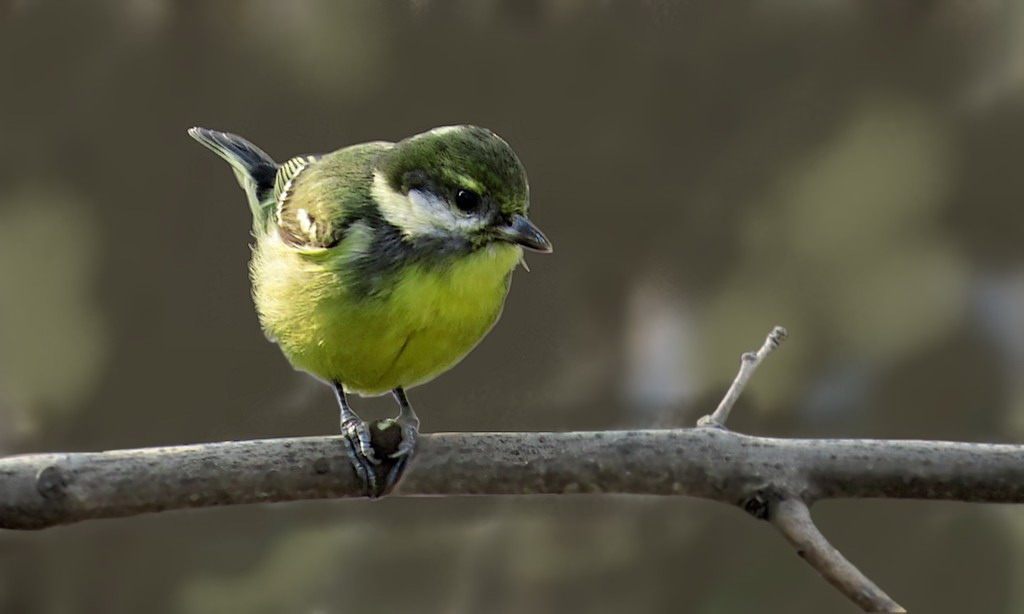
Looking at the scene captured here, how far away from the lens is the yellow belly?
1179 millimetres

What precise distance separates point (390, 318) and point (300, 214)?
9.3 inches

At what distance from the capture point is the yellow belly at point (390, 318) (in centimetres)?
118

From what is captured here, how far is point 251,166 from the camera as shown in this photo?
1487 millimetres

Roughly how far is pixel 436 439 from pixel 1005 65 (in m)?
1.02

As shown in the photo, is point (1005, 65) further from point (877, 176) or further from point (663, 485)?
point (663, 485)

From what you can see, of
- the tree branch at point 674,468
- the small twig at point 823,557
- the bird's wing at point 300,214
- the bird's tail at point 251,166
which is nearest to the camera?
the small twig at point 823,557

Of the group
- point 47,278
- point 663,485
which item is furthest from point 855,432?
point 47,278

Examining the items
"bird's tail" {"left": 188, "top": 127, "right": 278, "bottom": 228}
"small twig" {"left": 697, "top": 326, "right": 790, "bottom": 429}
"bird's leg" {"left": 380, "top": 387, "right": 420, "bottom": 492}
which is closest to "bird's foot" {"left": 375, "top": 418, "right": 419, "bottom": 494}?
"bird's leg" {"left": 380, "top": 387, "right": 420, "bottom": 492}

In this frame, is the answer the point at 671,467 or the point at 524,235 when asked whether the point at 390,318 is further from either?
the point at 671,467

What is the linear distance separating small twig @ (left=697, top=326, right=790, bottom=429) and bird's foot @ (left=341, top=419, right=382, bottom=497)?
1.10 ft

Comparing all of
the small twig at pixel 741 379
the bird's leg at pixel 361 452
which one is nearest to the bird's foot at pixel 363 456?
the bird's leg at pixel 361 452

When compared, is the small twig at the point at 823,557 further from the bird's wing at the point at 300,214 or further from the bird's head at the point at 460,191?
the bird's wing at the point at 300,214

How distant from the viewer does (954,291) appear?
5.01 feet

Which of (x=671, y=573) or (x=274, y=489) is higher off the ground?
(x=274, y=489)
